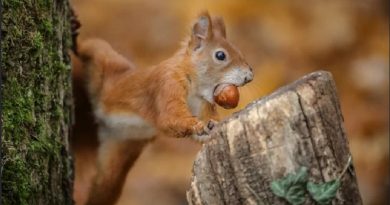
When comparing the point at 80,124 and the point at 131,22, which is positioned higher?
the point at 131,22

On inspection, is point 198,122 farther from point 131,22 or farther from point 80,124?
point 131,22

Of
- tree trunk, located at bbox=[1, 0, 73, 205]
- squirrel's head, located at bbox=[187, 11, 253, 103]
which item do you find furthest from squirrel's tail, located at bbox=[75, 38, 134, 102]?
tree trunk, located at bbox=[1, 0, 73, 205]

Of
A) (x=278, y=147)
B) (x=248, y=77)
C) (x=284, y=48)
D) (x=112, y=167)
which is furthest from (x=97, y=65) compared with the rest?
(x=284, y=48)

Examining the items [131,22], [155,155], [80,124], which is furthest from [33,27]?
[131,22]

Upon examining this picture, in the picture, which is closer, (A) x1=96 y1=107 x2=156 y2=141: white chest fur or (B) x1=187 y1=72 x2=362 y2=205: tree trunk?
(B) x1=187 y1=72 x2=362 y2=205: tree trunk

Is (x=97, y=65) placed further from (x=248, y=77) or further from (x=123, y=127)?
(x=248, y=77)

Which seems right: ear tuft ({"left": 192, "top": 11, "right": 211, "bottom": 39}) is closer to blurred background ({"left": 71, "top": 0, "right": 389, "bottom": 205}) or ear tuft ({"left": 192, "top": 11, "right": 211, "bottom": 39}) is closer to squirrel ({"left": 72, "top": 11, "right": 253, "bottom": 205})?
squirrel ({"left": 72, "top": 11, "right": 253, "bottom": 205})
